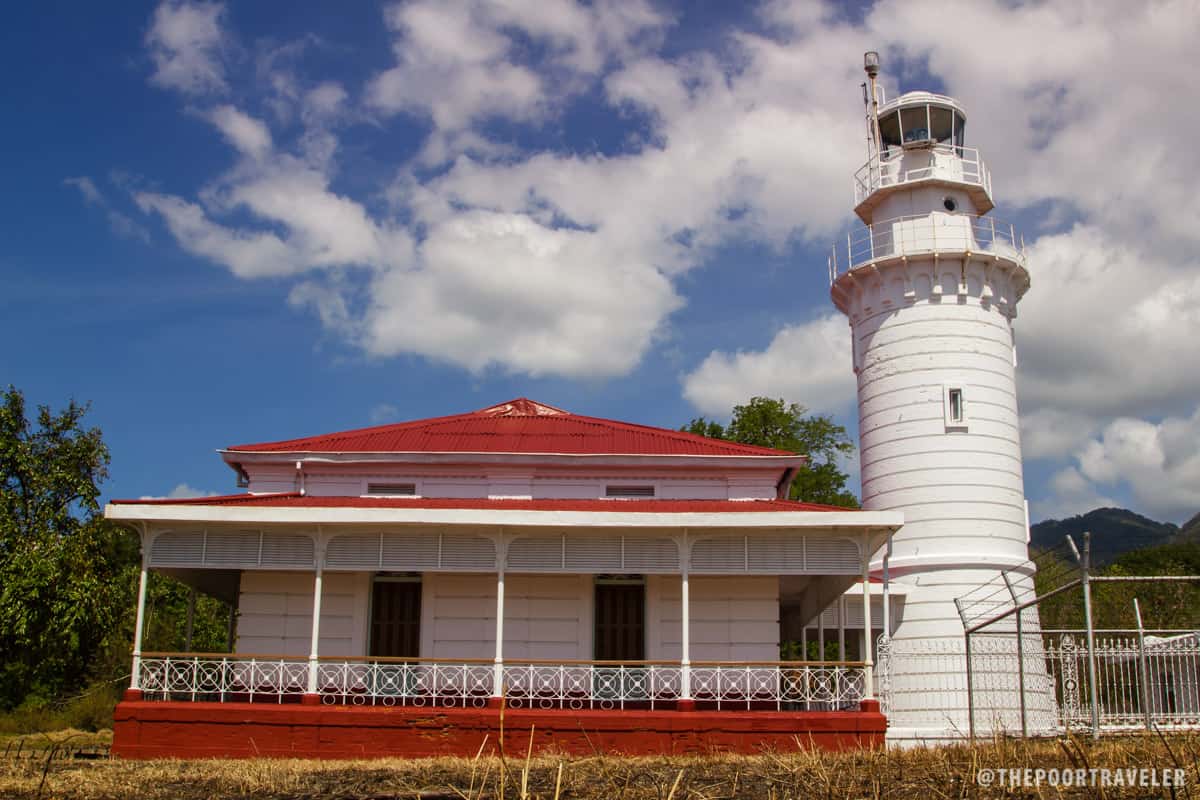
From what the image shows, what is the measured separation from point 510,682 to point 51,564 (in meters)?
15.4

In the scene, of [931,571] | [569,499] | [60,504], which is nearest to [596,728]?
[569,499]

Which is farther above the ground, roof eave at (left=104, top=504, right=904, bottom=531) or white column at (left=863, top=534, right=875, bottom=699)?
roof eave at (left=104, top=504, right=904, bottom=531)

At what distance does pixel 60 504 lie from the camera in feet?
98.8

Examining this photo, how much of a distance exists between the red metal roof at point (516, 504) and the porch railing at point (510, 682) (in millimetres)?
2567

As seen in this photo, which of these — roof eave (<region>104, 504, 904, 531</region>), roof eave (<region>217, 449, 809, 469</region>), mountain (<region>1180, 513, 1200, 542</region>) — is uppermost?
mountain (<region>1180, 513, 1200, 542</region>)

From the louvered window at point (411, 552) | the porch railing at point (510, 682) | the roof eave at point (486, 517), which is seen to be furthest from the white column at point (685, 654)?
the louvered window at point (411, 552)

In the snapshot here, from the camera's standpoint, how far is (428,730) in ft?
55.3

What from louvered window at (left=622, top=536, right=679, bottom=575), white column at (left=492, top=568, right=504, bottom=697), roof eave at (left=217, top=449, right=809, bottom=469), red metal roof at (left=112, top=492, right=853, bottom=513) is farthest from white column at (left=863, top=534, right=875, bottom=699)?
white column at (left=492, top=568, right=504, bottom=697)

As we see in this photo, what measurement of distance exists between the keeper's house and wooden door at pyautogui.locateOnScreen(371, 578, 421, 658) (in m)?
0.04

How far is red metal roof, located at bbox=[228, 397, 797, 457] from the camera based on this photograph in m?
21.0

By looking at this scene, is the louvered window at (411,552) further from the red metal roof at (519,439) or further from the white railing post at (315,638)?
the red metal roof at (519,439)

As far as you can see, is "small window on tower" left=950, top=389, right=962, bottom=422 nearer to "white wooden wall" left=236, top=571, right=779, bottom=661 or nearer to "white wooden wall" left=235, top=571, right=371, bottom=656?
"white wooden wall" left=236, top=571, right=779, bottom=661

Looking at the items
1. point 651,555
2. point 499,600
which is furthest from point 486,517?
point 651,555

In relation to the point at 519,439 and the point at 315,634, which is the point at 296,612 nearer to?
the point at 315,634
